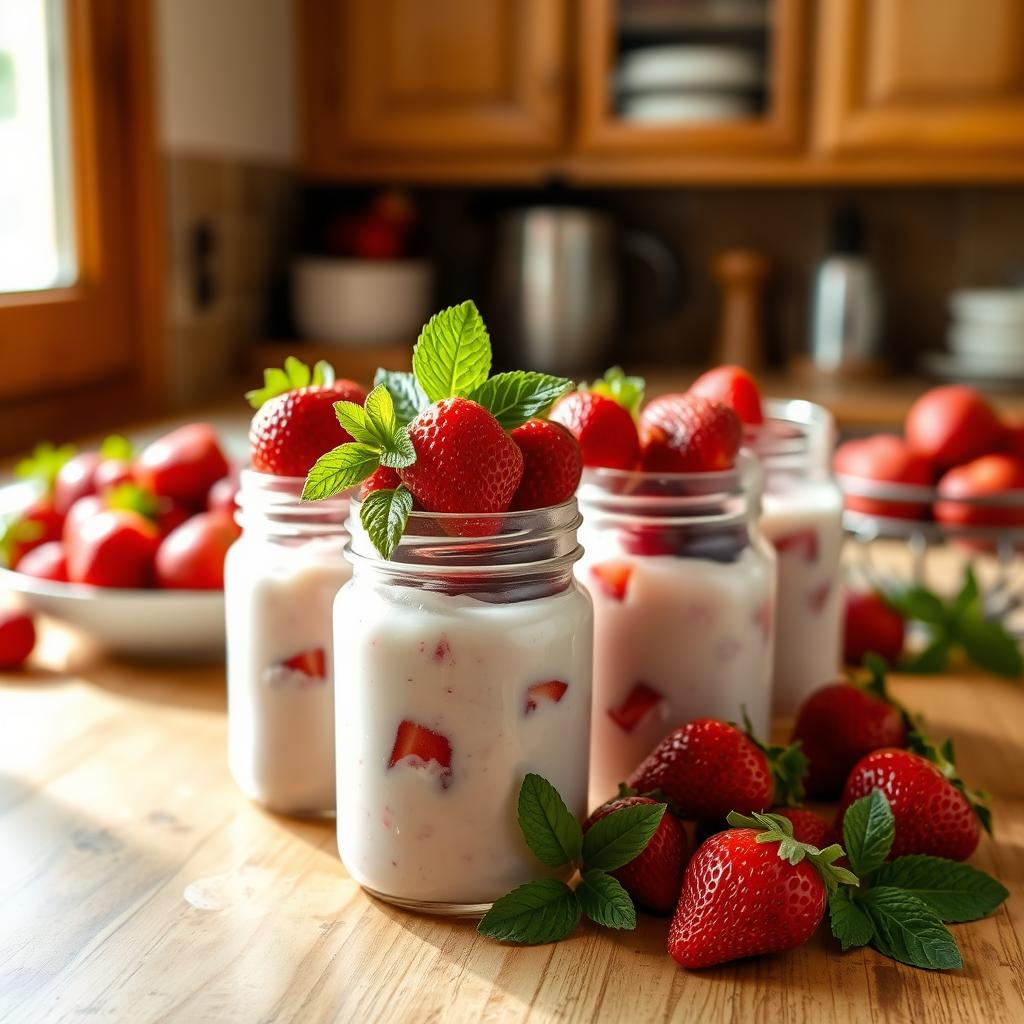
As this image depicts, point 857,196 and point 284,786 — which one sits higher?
point 857,196

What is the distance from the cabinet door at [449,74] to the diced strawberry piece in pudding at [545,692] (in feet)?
6.53

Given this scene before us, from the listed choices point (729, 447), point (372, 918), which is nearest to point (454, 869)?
point (372, 918)

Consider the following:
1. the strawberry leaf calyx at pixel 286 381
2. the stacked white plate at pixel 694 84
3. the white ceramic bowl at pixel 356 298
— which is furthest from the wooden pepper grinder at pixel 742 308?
the strawberry leaf calyx at pixel 286 381

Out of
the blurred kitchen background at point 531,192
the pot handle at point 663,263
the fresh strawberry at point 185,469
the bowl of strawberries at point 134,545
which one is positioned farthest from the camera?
the pot handle at point 663,263

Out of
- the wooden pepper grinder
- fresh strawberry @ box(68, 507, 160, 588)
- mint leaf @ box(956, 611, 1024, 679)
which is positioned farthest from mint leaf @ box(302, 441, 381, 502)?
the wooden pepper grinder

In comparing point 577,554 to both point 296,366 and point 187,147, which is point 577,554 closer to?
point 296,366

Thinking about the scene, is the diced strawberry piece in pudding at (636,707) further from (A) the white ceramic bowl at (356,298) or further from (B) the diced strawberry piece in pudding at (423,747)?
(A) the white ceramic bowl at (356,298)

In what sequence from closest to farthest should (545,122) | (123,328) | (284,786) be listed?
(284,786) → (123,328) → (545,122)

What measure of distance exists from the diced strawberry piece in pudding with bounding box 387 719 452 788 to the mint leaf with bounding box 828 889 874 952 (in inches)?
7.1

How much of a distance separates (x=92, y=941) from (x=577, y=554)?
282 millimetres

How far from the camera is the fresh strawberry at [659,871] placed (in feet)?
2.00

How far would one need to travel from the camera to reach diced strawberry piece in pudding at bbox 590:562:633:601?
729 mm

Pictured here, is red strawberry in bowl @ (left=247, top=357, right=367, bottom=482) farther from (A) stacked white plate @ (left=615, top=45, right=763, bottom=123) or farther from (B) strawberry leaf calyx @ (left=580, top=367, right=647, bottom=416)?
(A) stacked white plate @ (left=615, top=45, right=763, bottom=123)

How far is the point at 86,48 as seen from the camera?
6.61 feet
